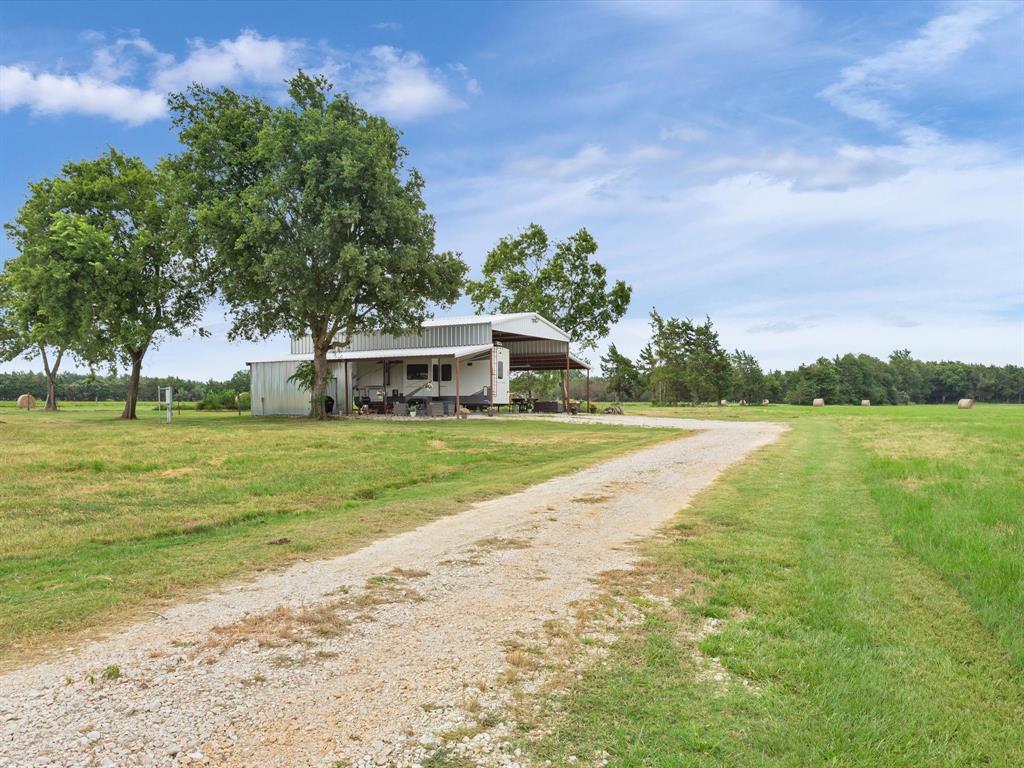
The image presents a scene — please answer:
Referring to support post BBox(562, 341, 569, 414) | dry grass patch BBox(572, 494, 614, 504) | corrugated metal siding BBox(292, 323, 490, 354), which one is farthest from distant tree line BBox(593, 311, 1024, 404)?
dry grass patch BBox(572, 494, 614, 504)

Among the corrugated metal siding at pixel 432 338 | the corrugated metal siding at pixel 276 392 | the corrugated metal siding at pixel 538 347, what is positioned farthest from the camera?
the corrugated metal siding at pixel 538 347

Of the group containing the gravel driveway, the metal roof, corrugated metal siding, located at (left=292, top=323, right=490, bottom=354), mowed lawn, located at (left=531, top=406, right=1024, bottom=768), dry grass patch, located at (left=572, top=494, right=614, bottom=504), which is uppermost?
corrugated metal siding, located at (left=292, top=323, right=490, bottom=354)

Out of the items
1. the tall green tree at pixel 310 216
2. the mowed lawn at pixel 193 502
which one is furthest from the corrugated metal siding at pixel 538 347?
the mowed lawn at pixel 193 502

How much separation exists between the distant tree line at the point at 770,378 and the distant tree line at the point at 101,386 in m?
37.5

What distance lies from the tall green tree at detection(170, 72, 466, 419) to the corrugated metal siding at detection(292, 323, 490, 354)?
195cm

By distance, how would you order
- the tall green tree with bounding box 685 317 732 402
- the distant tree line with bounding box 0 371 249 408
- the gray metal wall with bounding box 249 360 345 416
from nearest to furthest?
the gray metal wall with bounding box 249 360 345 416, the tall green tree with bounding box 685 317 732 402, the distant tree line with bounding box 0 371 249 408

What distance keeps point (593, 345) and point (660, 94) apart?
31629 millimetres

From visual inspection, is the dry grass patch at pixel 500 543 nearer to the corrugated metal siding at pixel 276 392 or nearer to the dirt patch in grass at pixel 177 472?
the dirt patch in grass at pixel 177 472

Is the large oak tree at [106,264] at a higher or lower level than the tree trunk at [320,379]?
higher

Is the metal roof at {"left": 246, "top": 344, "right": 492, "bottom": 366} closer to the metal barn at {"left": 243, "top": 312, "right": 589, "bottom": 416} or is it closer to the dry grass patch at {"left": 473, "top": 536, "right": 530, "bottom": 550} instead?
the metal barn at {"left": 243, "top": 312, "right": 589, "bottom": 416}

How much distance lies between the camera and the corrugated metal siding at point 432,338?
3194 centimetres

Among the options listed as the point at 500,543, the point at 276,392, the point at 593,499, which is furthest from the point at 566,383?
the point at 500,543

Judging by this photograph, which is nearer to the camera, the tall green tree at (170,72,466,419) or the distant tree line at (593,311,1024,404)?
the tall green tree at (170,72,466,419)

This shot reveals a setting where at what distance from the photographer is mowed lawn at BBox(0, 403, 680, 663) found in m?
5.23
